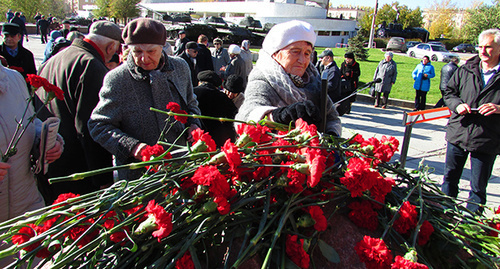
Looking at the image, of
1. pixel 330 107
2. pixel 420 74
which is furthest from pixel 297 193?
pixel 420 74

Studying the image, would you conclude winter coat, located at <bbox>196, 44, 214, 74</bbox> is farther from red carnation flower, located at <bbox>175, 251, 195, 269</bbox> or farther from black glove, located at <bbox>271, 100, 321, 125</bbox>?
red carnation flower, located at <bbox>175, 251, 195, 269</bbox>

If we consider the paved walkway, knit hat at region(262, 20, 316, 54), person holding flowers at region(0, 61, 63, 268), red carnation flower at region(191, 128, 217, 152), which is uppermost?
knit hat at region(262, 20, 316, 54)

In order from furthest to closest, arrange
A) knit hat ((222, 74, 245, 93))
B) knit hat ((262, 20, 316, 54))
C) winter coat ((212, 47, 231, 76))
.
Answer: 1. winter coat ((212, 47, 231, 76))
2. knit hat ((222, 74, 245, 93))
3. knit hat ((262, 20, 316, 54))

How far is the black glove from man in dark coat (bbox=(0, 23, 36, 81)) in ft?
17.2

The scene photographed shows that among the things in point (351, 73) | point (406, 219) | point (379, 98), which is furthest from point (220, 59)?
point (406, 219)

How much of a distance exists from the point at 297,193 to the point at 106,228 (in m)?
0.57

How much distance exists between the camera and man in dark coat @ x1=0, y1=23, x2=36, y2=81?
17.4ft

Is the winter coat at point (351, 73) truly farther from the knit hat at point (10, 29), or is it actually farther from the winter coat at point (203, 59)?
the knit hat at point (10, 29)

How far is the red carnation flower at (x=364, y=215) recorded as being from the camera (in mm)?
1162

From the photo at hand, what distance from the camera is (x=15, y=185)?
1800 millimetres

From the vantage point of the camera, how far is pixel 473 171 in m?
3.33

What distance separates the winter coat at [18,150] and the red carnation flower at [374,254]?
174cm

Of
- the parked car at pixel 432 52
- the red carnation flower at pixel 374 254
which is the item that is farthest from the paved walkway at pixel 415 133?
the parked car at pixel 432 52

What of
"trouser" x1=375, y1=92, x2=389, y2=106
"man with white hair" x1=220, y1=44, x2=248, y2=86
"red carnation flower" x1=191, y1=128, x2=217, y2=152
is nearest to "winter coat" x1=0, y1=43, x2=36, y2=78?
"man with white hair" x1=220, y1=44, x2=248, y2=86
